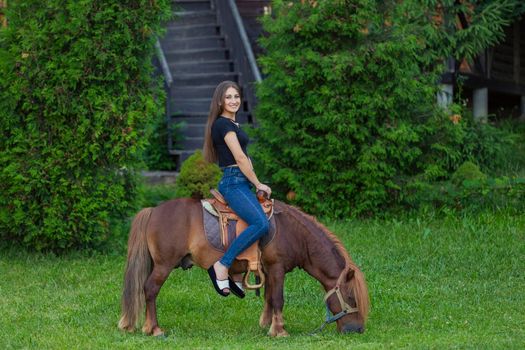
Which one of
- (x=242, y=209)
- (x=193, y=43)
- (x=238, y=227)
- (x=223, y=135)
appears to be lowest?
(x=238, y=227)

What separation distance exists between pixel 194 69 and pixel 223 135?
1102cm

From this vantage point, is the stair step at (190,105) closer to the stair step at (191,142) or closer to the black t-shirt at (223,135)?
the stair step at (191,142)

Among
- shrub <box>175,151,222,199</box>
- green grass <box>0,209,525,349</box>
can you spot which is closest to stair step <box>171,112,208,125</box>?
shrub <box>175,151,222,199</box>

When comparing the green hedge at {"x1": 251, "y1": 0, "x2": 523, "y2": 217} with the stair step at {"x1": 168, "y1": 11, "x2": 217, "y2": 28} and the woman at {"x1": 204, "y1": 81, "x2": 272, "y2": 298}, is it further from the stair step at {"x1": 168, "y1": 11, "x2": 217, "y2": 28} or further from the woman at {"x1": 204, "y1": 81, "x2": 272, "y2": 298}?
the stair step at {"x1": 168, "y1": 11, "x2": 217, "y2": 28}

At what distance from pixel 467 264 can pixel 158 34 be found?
171 inches

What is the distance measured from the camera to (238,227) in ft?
27.4

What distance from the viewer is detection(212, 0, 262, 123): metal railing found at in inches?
717

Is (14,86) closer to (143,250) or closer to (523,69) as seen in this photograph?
(143,250)

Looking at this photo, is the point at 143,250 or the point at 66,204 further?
the point at 66,204

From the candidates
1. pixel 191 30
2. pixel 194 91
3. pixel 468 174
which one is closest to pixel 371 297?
pixel 468 174

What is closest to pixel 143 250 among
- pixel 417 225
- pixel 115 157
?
pixel 115 157

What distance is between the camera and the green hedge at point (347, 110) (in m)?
13.5

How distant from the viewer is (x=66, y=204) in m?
11.7

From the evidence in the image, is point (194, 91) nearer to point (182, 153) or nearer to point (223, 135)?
point (182, 153)
